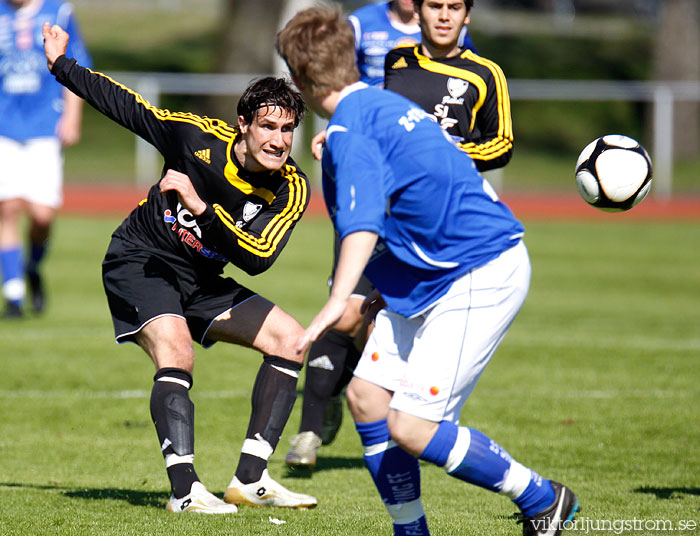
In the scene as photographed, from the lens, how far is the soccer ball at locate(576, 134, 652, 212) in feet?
14.4

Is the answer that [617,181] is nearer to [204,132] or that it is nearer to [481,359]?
[481,359]

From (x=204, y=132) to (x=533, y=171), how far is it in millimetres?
21652

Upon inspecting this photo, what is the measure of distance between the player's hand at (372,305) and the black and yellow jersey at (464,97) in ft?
2.89

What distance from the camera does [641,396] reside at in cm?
656

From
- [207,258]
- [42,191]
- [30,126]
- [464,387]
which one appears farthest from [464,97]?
[30,126]

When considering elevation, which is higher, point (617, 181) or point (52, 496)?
point (617, 181)

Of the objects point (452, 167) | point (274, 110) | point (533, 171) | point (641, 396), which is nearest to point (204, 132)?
point (274, 110)

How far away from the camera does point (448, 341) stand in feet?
11.4

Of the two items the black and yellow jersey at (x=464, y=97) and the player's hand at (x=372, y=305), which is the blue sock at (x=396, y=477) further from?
the black and yellow jersey at (x=464, y=97)

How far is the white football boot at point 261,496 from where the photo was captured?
4.34 metres

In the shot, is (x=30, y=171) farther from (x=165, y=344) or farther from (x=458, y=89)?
(x=458, y=89)

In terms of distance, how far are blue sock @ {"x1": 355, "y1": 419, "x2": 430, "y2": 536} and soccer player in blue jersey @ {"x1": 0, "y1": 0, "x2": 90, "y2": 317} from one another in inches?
243

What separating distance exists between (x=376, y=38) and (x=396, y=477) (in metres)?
2.93

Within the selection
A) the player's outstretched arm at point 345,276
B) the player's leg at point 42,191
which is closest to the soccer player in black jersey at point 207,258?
the player's outstretched arm at point 345,276
